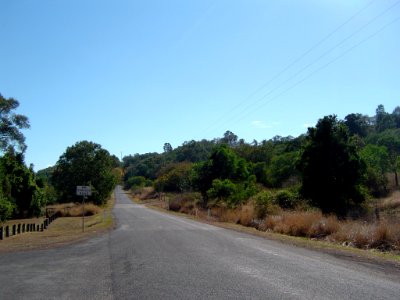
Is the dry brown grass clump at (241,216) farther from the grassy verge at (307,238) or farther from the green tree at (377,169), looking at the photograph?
the green tree at (377,169)

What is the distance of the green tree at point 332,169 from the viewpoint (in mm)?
34344

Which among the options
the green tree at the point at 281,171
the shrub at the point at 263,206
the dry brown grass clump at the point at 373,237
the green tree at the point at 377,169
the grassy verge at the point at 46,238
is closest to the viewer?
the dry brown grass clump at the point at 373,237

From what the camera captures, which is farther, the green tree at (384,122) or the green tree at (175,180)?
the green tree at (384,122)

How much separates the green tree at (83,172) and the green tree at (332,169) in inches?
2087

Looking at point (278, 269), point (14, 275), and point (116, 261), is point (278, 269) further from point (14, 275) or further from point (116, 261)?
point (14, 275)

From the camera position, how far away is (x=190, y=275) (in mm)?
10547

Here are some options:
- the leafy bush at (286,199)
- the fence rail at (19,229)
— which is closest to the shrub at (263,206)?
the leafy bush at (286,199)

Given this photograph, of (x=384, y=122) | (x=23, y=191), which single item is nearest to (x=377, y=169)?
(x=23, y=191)

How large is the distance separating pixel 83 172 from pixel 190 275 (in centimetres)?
7509

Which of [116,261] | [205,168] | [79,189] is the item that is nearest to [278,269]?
[116,261]

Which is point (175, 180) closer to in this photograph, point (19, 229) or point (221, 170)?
point (221, 170)

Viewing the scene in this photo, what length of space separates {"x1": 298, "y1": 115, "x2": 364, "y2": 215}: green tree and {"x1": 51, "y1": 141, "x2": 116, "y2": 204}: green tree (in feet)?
174

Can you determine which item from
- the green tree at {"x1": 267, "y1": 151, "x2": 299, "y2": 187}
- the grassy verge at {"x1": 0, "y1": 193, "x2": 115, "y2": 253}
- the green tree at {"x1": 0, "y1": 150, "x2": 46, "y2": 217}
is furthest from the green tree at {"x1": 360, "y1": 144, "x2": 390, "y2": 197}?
the green tree at {"x1": 0, "y1": 150, "x2": 46, "y2": 217}

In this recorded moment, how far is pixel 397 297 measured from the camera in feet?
26.9
